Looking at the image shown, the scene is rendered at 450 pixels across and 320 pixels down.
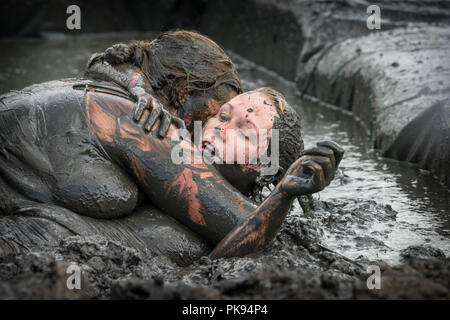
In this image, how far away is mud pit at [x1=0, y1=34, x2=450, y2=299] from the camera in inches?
81.4

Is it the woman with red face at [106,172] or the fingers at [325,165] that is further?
the woman with red face at [106,172]

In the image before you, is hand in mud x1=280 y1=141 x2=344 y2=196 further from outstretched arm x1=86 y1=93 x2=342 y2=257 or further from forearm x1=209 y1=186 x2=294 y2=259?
outstretched arm x1=86 y1=93 x2=342 y2=257

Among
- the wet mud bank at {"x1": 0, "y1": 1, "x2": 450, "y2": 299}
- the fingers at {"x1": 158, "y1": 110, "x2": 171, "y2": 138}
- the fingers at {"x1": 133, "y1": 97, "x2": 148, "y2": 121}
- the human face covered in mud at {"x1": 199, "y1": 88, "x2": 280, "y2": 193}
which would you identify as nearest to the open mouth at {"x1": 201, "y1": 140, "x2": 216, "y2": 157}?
the human face covered in mud at {"x1": 199, "y1": 88, "x2": 280, "y2": 193}

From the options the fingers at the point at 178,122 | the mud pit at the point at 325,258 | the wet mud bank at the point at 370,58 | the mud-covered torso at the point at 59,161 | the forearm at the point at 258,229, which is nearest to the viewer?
the mud pit at the point at 325,258

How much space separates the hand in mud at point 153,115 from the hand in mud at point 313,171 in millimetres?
602

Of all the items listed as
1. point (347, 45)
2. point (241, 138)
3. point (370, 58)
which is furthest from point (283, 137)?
point (347, 45)

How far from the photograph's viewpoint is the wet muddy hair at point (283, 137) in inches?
118

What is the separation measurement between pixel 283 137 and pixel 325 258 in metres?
0.61

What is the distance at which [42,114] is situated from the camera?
2.66m

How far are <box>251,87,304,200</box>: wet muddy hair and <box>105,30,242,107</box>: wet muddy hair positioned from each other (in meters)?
0.23

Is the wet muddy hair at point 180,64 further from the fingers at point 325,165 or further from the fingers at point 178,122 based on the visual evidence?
the fingers at point 325,165

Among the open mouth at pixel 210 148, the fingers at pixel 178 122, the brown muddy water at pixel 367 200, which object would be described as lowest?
the brown muddy water at pixel 367 200

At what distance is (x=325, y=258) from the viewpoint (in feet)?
9.07

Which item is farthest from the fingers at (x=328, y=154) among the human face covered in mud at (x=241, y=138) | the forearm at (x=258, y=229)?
the human face covered in mud at (x=241, y=138)
